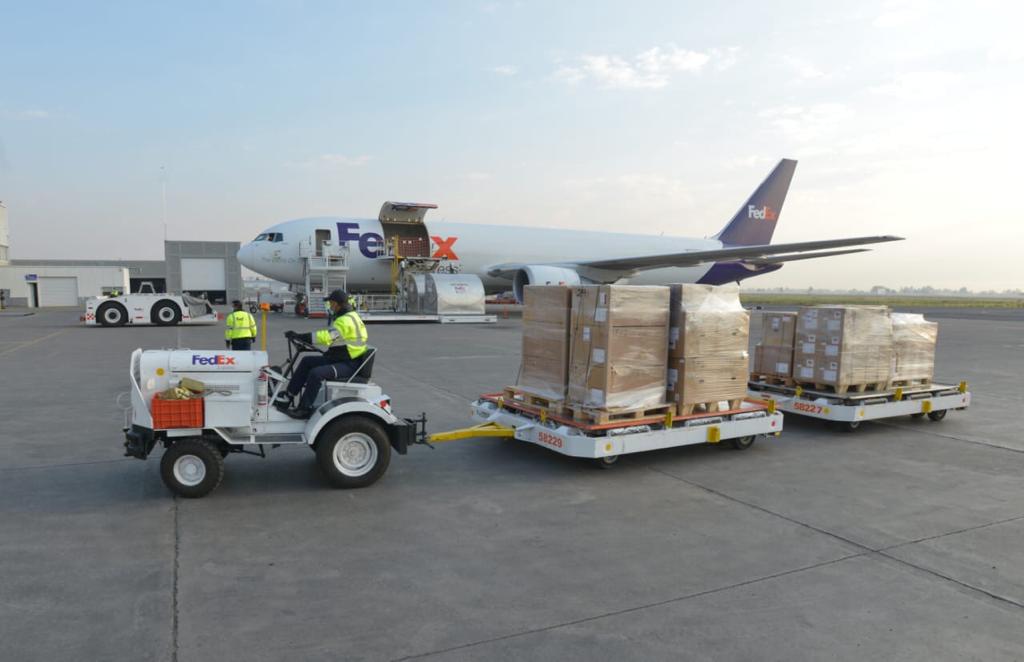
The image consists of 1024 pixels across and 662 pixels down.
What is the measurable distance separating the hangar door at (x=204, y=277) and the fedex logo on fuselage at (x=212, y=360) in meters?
53.2

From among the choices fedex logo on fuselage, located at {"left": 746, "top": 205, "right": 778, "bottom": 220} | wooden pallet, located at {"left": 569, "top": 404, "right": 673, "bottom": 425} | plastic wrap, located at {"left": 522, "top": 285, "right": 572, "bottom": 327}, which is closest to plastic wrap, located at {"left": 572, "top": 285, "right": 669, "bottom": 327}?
plastic wrap, located at {"left": 522, "top": 285, "right": 572, "bottom": 327}

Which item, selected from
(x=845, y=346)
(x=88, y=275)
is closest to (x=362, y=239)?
(x=845, y=346)

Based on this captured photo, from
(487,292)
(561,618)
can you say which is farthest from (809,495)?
(487,292)

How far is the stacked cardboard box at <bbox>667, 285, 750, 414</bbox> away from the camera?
22.7 ft

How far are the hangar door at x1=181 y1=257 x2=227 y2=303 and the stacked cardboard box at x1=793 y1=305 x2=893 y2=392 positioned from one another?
53.6m

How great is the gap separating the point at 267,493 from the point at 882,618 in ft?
15.7

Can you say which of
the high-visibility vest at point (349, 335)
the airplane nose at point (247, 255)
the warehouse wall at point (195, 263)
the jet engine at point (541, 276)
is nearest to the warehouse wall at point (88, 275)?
the warehouse wall at point (195, 263)

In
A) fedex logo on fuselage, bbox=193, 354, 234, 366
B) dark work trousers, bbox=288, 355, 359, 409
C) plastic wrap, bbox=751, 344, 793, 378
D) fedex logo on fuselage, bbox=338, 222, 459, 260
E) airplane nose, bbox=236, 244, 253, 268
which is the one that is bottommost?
plastic wrap, bbox=751, 344, 793, 378

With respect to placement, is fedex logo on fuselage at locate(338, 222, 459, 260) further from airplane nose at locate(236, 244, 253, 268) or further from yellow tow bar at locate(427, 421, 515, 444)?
yellow tow bar at locate(427, 421, 515, 444)

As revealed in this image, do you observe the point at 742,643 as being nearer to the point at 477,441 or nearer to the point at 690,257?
the point at 477,441

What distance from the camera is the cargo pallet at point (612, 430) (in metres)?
6.37

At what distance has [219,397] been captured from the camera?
556 centimetres

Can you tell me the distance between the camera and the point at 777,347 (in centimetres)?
932

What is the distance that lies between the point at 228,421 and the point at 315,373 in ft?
2.70
